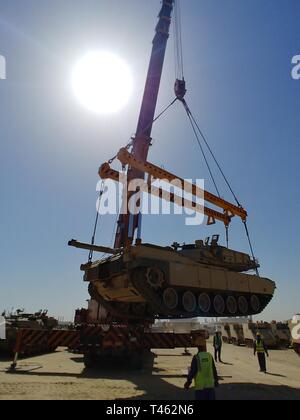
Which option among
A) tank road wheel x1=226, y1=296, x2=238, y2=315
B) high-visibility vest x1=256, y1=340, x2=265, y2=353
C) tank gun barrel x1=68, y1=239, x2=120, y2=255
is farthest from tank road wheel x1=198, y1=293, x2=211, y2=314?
tank gun barrel x1=68, y1=239, x2=120, y2=255

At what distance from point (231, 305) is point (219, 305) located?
764mm

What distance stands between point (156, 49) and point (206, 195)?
36.5 feet

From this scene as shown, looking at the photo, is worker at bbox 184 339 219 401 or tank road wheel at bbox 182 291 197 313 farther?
tank road wheel at bbox 182 291 197 313

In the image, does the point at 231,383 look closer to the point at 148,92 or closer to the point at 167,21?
the point at 148,92

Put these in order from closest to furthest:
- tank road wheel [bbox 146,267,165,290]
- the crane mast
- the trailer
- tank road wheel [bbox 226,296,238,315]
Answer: the trailer → tank road wheel [bbox 146,267,165,290] → tank road wheel [bbox 226,296,238,315] → the crane mast

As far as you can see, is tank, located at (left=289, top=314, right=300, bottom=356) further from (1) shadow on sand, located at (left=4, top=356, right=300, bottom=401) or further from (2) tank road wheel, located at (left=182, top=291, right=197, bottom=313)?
(1) shadow on sand, located at (left=4, top=356, right=300, bottom=401)

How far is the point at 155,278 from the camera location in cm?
1177

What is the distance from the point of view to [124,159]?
17.5 m

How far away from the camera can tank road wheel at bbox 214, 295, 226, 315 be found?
13.9m

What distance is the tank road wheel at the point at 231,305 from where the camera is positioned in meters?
14.4

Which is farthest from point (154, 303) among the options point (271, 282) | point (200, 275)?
point (271, 282)
